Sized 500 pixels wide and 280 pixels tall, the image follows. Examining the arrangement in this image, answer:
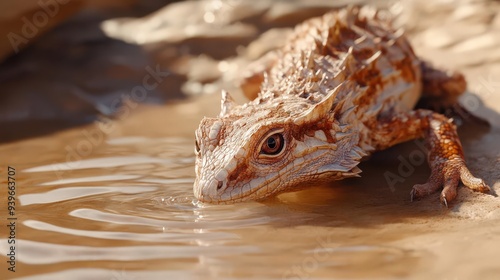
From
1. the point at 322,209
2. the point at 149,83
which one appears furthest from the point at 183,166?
the point at 149,83

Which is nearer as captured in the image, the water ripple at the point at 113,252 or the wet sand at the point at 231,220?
the wet sand at the point at 231,220

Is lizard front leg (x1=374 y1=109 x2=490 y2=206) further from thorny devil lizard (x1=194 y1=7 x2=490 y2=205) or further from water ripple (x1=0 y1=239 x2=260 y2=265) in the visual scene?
water ripple (x1=0 y1=239 x2=260 y2=265)

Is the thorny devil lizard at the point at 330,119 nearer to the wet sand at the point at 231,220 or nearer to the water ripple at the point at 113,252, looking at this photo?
the wet sand at the point at 231,220

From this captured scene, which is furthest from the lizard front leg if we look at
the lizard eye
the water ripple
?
the water ripple

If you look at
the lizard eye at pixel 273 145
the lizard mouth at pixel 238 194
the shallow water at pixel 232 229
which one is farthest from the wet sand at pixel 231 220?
the lizard eye at pixel 273 145

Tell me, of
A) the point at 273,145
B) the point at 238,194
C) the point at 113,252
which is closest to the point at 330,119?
the point at 273,145

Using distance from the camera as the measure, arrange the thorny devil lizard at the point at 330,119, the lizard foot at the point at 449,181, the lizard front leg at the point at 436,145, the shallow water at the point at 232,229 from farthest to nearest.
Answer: the lizard front leg at the point at 436,145 → the lizard foot at the point at 449,181 → the thorny devil lizard at the point at 330,119 → the shallow water at the point at 232,229

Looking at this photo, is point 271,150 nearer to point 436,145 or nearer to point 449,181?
point 449,181
